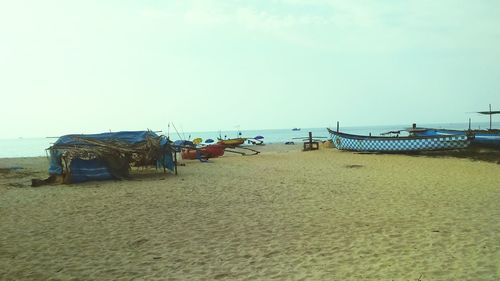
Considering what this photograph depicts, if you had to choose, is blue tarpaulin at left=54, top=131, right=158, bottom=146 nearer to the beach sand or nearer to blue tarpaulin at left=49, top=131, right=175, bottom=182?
blue tarpaulin at left=49, top=131, right=175, bottom=182

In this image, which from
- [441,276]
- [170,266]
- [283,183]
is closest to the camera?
[441,276]

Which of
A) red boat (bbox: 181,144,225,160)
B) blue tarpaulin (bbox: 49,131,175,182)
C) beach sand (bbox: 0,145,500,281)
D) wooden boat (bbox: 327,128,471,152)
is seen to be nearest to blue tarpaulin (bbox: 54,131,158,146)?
blue tarpaulin (bbox: 49,131,175,182)

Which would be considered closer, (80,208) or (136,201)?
(80,208)

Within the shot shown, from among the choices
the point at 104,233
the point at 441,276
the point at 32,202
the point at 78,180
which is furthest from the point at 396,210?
the point at 78,180

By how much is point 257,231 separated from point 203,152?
1887 centimetres

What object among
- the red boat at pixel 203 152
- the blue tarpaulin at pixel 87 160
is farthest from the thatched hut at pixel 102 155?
the red boat at pixel 203 152

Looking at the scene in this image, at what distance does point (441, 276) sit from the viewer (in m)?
4.79

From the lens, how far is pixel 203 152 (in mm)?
25844

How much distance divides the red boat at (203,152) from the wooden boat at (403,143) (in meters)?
9.18

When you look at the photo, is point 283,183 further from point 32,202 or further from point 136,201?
point 32,202

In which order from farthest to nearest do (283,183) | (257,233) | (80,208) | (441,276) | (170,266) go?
1. (283,183)
2. (80,208)
3. (257,233)
4. (170,266)
5. (441,276)

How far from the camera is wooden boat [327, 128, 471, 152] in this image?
2311cm

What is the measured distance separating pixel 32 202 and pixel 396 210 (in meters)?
9.25

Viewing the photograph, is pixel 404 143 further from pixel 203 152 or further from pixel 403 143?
pixel 203 152
